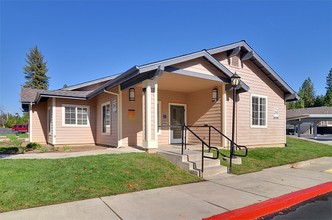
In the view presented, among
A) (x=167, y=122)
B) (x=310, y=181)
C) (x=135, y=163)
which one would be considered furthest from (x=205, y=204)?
(x=167, y=122)

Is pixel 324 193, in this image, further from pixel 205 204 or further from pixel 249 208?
pixel 205 204

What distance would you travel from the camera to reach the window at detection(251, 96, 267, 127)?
13.4 m

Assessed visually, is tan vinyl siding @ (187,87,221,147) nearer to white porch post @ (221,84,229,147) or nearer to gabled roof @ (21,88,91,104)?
white porch post @ (221,84,229,147)

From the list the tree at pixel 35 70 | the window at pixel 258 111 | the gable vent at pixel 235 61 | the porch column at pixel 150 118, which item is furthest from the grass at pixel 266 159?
the tree at pixel 35 70

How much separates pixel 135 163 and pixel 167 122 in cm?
557

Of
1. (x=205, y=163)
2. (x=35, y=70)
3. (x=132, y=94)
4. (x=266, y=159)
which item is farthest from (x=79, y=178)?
(x=35, y=70)

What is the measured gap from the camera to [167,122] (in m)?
12.9

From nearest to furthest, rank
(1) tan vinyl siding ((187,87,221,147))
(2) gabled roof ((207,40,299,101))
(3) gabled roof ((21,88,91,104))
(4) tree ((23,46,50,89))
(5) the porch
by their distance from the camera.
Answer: (5) the porch → (1) tan vinyl siding ((187,87,221,147)) → (2) gabled roof ((207,40,299,101)) → (3) gabled roof ((21,88,91,104)) → (4) tree ((23,46,50,89))

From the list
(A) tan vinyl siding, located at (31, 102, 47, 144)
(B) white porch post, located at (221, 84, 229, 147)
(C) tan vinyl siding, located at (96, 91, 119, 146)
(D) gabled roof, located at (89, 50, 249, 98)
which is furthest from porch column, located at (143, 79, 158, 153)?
(A) tan vinyl siding, located at (31, 102, 47, 144)

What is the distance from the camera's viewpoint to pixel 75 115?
1443cm

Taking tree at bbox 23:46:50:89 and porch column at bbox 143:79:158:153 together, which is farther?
tree at bbox 23:46:50:89

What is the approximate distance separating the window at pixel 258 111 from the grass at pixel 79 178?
7152 millimetres

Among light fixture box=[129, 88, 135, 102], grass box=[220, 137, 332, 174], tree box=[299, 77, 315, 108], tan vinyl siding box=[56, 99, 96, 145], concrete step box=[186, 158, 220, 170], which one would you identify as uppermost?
tree box=[299, 77, 315, 108]

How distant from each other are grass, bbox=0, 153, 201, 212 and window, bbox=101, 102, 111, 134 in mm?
4724
